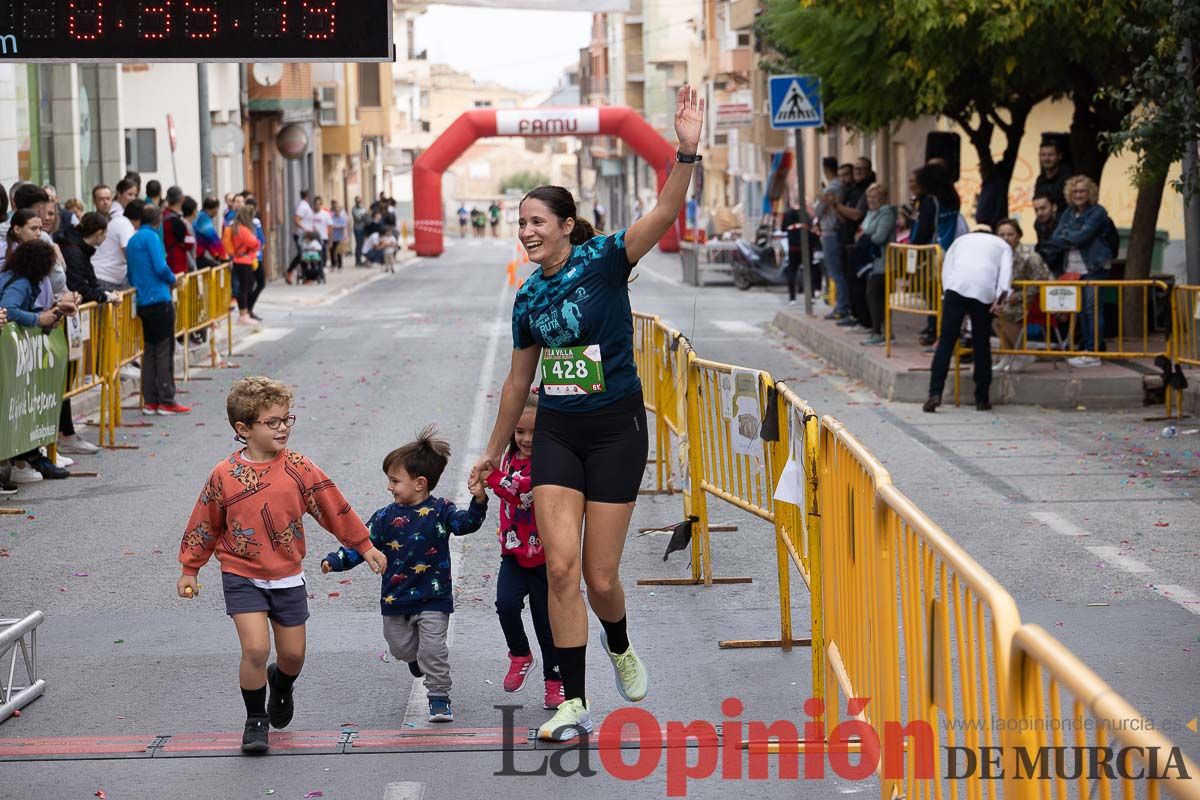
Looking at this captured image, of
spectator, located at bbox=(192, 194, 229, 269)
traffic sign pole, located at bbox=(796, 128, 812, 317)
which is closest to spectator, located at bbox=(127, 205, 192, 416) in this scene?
spectator, located at bbox=(192, 194, 229, 269)

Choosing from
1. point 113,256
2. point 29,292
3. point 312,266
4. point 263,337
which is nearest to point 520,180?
point 312,266

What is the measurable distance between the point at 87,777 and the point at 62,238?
9698 mm

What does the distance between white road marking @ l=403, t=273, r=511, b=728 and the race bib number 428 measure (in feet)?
3.73

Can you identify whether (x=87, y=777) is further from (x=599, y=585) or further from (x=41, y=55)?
(x=41, y=55)

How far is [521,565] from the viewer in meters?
6.54

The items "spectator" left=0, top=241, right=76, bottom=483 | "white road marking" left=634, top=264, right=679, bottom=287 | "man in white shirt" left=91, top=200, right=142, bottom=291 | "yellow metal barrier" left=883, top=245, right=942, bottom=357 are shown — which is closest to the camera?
"spectator" left=0, top=241, right=76, bottom=483

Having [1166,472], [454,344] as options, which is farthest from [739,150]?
[1166,472]

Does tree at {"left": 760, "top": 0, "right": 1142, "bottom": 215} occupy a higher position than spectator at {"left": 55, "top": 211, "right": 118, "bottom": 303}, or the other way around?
tree at {"left": 760, "top": 0, "right": 1142, "bottom": 215}

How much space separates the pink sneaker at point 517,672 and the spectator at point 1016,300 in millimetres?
9568

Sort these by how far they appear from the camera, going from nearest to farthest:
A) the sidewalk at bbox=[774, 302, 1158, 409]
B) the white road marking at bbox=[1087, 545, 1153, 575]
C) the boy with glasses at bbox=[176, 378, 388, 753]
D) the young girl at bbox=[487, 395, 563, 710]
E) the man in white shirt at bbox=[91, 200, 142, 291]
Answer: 1. the boy with glasses at bbox=[176, 378, 388, 753]
2. the young girl at bbox=[487, 395, 563, 710]
3. the white road marking at bbox=[1087, 545, 1153, 575]
4. the sidewalk at bbox=[774, 302, 1158, 409]
5. the man in white shirt at bbox=[91, 200, 142, 291]

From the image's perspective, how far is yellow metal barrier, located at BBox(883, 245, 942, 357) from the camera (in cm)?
1680

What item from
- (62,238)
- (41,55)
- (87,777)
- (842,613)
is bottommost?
(87,777)

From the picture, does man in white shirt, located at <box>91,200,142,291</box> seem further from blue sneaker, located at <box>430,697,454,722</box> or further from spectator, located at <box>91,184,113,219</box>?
blue sneaker, located at <box>430,697,454,722</box>

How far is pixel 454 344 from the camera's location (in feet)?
75.2
